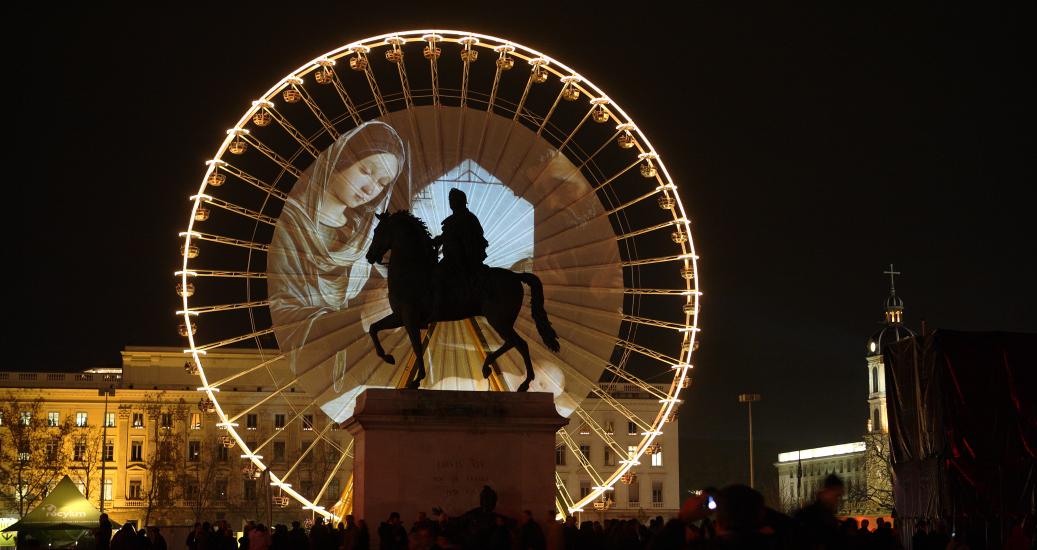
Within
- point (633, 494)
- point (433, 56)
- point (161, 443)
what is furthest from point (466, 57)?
point (633, 494)

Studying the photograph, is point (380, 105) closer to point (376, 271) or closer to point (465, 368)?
point (376, 271)

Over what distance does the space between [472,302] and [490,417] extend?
7.26 ft

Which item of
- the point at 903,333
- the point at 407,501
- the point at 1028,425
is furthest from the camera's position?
the point at 903,333

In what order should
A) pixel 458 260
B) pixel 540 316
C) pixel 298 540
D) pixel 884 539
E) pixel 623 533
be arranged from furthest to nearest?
pixel 540 316
pixel 458 260
pixel 298 540
pixel 623 533
pixel 884 539

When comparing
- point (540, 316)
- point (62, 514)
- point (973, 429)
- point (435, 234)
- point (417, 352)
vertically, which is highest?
point (435, 234)

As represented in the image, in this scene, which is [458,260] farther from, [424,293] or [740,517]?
[740,517]

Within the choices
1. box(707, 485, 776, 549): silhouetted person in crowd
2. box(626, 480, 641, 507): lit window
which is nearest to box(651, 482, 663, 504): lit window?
box(626, 480, 641, 507): lit window

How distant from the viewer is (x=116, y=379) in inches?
4402

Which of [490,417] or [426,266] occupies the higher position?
[426,266]

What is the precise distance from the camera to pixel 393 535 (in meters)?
23.5

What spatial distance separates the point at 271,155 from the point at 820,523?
30171 millimetres

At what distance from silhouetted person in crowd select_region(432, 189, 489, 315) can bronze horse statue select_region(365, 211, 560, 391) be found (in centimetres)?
11

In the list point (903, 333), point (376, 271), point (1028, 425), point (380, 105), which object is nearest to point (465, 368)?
point (376, 271)

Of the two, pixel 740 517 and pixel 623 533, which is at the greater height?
pixel 740 517
